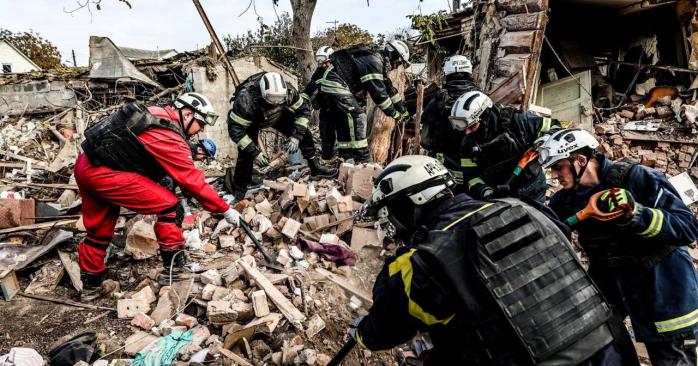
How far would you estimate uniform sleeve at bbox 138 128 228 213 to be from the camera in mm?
3197

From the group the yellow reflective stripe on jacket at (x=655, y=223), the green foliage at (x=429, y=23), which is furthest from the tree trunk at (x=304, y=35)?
the yellow reflective stripe on jacket at (x=655, y=223)

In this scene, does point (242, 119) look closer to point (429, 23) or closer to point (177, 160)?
point (177, 160)

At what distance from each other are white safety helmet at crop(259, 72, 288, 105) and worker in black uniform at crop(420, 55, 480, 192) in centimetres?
177

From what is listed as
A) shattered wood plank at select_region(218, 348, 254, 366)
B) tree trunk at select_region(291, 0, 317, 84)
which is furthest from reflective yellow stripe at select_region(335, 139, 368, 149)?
tree trunk at select_region(291, 0, 317, 84)

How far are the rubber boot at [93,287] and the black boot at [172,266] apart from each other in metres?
0.46

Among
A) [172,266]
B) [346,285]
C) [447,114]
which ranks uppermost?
A: [447,114]

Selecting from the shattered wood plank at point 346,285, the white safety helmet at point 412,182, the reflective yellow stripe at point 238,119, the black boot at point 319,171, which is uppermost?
the reflective yellow stripe at point 238,119

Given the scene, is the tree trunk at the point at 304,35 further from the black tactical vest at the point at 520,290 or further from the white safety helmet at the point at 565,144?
the black tactical vest at the point at 520,290

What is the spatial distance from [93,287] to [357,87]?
12.6ft

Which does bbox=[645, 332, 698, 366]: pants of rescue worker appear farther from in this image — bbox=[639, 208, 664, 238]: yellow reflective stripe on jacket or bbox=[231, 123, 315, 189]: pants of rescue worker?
bbox=[231, 123, 315, 189]: pants of rescue worker

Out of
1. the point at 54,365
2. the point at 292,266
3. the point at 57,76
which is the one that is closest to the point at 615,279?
the point at 292,266

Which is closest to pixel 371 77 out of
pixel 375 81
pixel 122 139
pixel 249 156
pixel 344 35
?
pixel 375 81

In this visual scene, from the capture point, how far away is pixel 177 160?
3.24m

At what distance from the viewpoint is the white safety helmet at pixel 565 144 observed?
229cm
